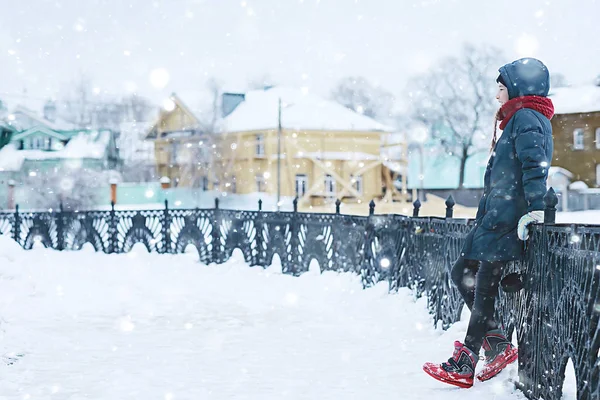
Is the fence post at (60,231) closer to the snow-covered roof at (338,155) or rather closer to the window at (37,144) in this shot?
the snow-covered roof at (338,155)

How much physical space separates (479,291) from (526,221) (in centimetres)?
Result: 64

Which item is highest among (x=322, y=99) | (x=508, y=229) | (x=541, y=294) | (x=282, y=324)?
(x=322, y=99)

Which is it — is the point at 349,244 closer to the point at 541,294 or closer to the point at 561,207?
the point at 541,294

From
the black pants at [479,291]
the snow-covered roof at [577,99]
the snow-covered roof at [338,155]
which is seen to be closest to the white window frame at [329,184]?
the snow-covered roof at [338,155]

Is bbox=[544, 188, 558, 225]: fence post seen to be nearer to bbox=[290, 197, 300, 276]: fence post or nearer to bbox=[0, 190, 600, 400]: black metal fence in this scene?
bbox=[0, 190, 600, 400]: black metal fence

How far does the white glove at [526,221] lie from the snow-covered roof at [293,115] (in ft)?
143

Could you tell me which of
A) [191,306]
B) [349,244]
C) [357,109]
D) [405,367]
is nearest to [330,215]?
[349,244]

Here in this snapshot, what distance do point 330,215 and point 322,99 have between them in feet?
137

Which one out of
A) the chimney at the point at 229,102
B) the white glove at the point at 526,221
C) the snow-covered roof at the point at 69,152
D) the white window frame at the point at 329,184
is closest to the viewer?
the white glove at the point at 526,221

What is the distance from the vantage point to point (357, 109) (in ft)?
265

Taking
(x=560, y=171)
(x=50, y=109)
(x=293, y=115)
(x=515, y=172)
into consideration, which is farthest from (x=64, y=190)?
(x=515, y=172)

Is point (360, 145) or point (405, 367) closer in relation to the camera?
point (405, 367)

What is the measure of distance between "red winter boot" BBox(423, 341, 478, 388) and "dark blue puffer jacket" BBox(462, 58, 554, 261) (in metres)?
0.65

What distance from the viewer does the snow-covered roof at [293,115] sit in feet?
165
